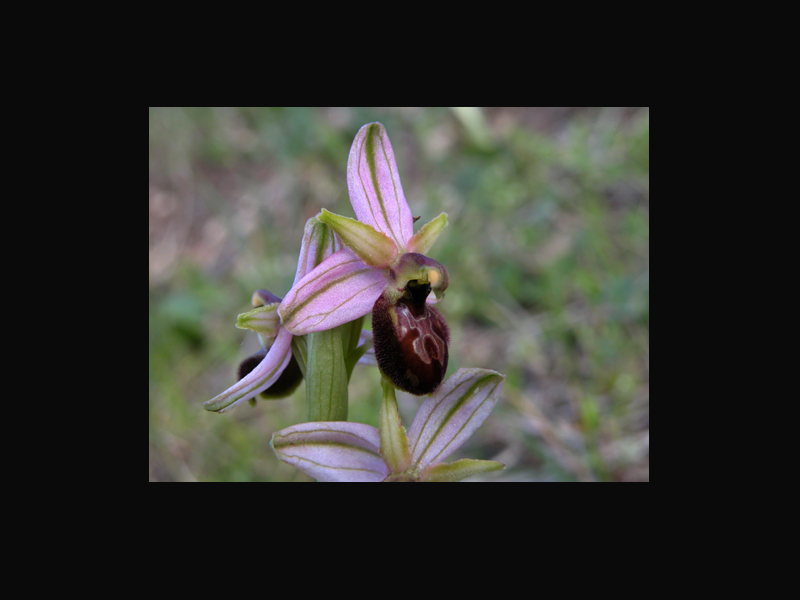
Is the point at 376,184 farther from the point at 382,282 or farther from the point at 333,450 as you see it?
the point at 333,450

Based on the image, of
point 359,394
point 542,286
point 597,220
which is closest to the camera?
point 359,394

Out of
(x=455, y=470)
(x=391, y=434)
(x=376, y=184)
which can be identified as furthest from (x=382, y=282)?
(x=455, y=470)

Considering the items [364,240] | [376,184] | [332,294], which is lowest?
[332,294]

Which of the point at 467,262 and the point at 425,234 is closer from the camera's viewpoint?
the point at 425,234

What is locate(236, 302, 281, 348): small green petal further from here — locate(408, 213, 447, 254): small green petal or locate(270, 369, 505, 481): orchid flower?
locate(408, 213, 447, 254): small green petal

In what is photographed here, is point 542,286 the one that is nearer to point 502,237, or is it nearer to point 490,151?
point 502,237

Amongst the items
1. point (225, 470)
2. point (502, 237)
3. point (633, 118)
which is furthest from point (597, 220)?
point (225, 470)

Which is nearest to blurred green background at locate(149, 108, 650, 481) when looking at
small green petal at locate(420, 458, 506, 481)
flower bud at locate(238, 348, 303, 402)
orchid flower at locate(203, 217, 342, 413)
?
flower bud at locate(238, 348, 303, 402)

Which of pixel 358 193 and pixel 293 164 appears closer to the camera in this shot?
pixel 358 193
